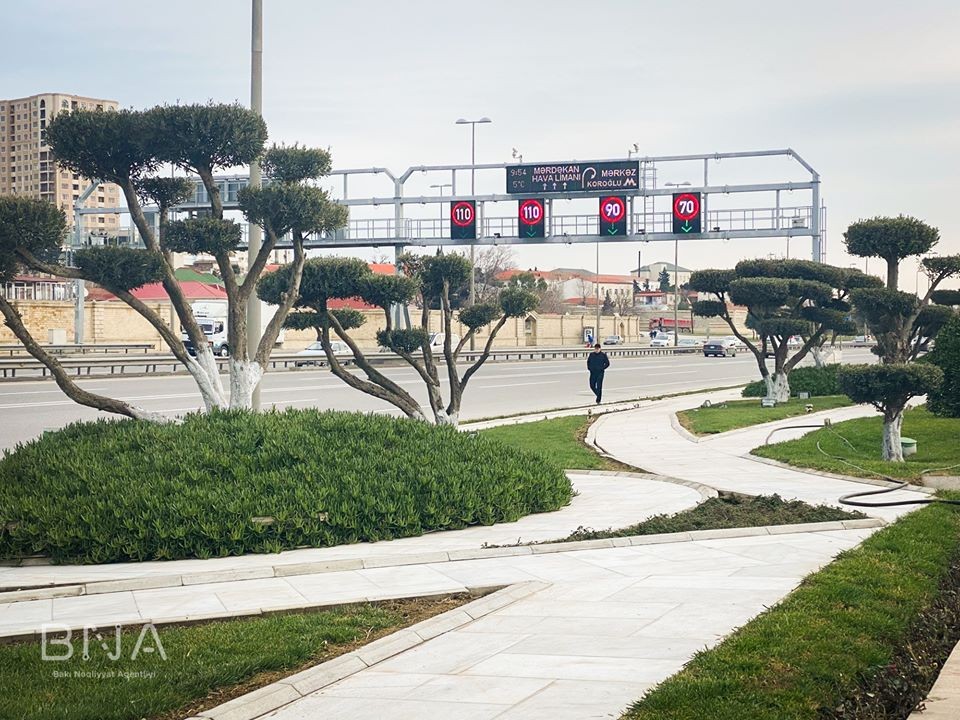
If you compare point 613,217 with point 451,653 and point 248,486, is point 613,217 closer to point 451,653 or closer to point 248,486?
point 248,486

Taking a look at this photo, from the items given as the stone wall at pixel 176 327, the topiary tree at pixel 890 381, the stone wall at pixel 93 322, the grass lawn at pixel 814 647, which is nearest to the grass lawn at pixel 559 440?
the topiary tree at pixel 890 381

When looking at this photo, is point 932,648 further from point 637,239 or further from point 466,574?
point 637,239

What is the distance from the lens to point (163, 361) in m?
39.2

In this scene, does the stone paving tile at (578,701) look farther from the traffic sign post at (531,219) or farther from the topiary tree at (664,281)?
the topiary tree at (664,281)

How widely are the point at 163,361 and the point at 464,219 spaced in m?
11.8

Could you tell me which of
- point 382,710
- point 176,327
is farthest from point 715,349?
point 382,710

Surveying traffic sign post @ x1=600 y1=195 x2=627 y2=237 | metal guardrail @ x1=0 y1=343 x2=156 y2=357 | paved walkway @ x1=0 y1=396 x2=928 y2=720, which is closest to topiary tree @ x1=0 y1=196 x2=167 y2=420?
paved walkway @ x1=0 y1=396 x2=928 y2=720

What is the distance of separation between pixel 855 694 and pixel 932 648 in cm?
121

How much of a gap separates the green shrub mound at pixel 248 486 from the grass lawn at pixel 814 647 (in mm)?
3716

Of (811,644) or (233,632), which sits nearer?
(811,644)

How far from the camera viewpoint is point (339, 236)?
1656 inches

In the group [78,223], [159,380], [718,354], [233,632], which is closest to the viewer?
[233,632]

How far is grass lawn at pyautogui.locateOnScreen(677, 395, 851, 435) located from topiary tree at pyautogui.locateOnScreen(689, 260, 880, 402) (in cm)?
95

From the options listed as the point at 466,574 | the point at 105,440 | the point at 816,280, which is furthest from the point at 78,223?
the point at 466,574
